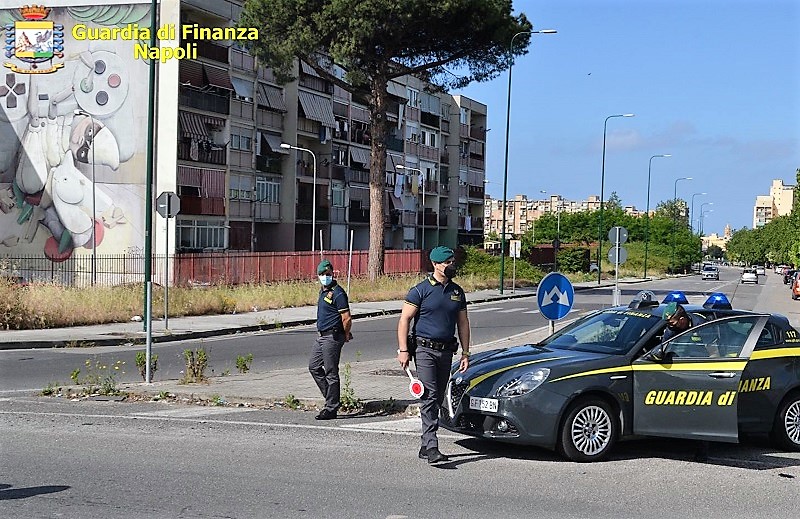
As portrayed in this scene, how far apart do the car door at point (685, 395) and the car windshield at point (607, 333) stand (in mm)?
310

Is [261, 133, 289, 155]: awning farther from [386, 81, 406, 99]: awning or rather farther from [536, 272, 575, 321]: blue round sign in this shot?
[536, 272, 575, 321]: blue round sign

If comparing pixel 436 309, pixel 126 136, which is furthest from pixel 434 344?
pixel 126 136

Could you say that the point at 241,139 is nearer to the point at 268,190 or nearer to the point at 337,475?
the point at 268,190

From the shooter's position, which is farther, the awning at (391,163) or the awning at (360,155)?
the awning at (391,163)

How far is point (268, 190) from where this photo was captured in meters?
56.2

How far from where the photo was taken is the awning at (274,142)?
2178 inches

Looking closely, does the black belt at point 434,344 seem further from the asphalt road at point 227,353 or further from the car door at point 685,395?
the asphalt road at point 227,353

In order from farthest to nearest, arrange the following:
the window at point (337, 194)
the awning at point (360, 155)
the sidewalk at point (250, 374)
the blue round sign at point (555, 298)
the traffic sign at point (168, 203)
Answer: the awning at point (360, 155) < the window at point (337, 194) < the traffic sign at point (168, 203) < the blue round sign at point (555, 298) < the sidewalk at point (250, 374)

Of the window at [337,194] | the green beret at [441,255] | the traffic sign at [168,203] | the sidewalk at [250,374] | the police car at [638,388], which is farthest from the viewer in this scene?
the window at [337,194]

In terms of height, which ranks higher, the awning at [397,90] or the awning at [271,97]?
the awning at [397,90]

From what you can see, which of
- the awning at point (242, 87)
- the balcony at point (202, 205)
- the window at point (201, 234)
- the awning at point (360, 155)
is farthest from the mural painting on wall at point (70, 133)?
the awning at point (360, 155)

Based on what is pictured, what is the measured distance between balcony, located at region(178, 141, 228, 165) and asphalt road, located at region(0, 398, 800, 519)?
1504 inches

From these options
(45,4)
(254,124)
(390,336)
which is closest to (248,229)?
(254,124)

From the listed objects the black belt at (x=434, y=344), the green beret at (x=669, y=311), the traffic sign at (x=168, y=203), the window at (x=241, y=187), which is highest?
the window at (x=241, y=187)
